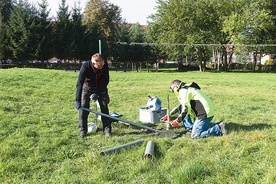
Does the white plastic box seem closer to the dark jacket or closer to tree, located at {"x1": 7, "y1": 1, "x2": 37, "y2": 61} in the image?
the dark jacket

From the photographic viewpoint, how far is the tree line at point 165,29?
36.0 meters

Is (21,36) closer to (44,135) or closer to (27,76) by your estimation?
(27,76)

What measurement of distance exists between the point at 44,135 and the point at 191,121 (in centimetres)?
304

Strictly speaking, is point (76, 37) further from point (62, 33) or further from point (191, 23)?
point (191, 23)

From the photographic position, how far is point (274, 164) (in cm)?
411

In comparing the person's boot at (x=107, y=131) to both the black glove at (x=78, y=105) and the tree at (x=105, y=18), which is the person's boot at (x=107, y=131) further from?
the tree at (x=105, y=18)

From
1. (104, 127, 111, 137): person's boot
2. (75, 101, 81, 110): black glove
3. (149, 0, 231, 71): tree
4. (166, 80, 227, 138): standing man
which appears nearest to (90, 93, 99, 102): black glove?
(75, 101, 81, 110): black glove

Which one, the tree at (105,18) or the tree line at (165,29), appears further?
the tree at (105,18)

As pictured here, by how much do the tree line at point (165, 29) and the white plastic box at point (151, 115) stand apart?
97.6 feet

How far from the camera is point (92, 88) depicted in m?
6.40

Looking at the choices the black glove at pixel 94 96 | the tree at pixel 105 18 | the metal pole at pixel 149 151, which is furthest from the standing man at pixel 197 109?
the tree at pixel 105 18

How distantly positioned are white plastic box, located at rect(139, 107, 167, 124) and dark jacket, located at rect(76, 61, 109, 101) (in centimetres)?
146

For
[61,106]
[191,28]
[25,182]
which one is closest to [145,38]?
[191,28]

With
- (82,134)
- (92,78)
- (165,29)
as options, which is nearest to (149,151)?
(82,134)
